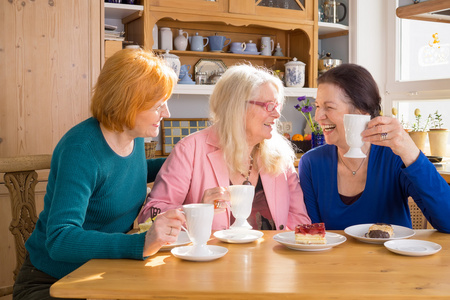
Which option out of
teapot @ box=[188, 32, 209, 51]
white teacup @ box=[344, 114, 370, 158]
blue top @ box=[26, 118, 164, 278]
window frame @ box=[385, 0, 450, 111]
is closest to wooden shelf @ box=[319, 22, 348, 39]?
window frame @ box=[385, 0, 450, 111]

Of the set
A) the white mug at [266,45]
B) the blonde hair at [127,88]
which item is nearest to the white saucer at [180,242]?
the blonde hair at [127,88]

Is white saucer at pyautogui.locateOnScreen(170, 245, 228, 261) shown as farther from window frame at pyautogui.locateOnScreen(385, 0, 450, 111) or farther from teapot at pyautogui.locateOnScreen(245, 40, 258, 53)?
window frame at pyautogui.locateOnScreen(385, 0, 450, 111)

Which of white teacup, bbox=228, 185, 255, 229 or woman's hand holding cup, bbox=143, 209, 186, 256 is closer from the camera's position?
woman's hand holding cup, bbox=143, 209, 186, 256

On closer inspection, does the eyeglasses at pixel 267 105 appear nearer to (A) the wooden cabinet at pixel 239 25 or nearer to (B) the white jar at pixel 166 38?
(A) the wooden cabinet at pixel 239 25

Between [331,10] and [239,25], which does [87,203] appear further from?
[331,10]

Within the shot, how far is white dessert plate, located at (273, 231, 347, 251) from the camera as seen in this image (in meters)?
1.42

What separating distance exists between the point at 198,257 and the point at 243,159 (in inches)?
30.4

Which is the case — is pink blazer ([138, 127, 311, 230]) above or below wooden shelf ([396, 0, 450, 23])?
below

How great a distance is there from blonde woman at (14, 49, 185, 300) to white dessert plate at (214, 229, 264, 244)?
1.12 feet

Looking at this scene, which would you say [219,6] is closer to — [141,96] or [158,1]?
[158,1]

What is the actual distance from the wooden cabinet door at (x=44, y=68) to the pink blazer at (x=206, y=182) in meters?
1.18

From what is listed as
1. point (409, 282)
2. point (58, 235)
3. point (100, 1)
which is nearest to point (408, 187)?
point (409, 282)

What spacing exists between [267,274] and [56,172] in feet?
2.42

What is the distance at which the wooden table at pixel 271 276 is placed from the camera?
1099 mm
